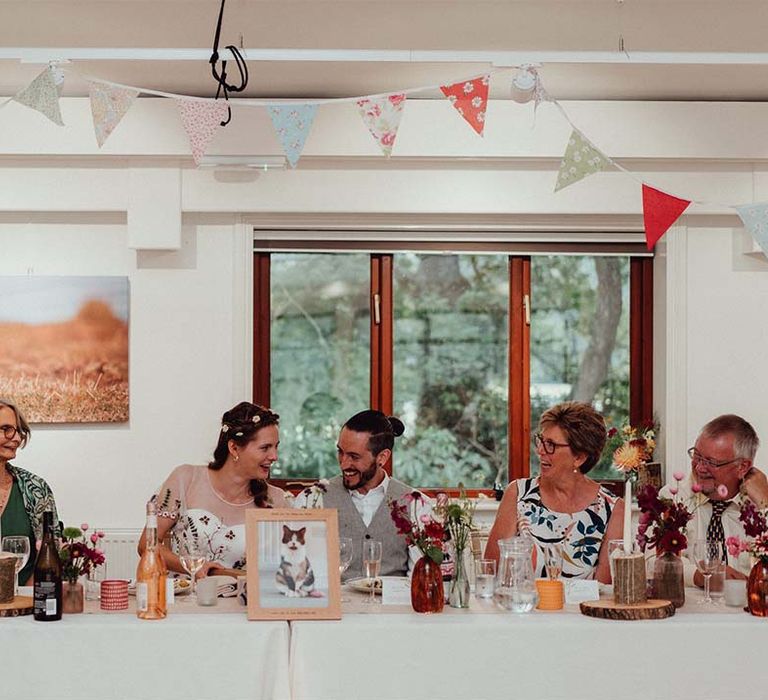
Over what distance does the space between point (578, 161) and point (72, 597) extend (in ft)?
6.07

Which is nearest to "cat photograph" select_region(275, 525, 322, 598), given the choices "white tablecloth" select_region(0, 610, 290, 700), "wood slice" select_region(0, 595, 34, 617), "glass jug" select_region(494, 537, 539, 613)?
"white tablecloth" select_region(0, 610, 290, 700)

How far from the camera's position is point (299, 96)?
15.6 feet

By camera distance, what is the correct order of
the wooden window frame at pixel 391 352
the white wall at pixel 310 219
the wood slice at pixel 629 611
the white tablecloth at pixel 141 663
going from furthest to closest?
1. the wooden window frame at pixel 391 352
2. the white wall at pixel 310 219
3. the wood slice at pixel 629 611
4. the white tablecloth at pixel 141 663

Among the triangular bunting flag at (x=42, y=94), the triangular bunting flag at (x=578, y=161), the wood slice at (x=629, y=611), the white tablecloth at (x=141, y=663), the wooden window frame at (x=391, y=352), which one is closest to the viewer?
the white tablecloth at (x=141, y=663)

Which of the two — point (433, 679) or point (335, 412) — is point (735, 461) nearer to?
point (433, 679)

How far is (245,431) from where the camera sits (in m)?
3.67

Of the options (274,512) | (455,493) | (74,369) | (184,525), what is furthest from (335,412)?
(274,512)

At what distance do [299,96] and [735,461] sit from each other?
231 cm

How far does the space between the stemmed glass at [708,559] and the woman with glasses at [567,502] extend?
20.5 inches

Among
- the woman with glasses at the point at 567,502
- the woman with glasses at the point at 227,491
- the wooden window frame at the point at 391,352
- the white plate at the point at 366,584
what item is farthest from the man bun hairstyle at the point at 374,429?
the wooden window frame at the point at 391,352

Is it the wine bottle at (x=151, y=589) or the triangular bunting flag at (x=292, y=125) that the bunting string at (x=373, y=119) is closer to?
the triangular bunting flag at (x=292, y=125)

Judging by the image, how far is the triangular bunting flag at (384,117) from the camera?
10.8 ft

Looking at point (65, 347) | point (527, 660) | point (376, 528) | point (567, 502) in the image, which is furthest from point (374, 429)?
point (65, 347)

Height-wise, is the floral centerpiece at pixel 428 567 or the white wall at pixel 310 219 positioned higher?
the white wall at pixel 310 219
